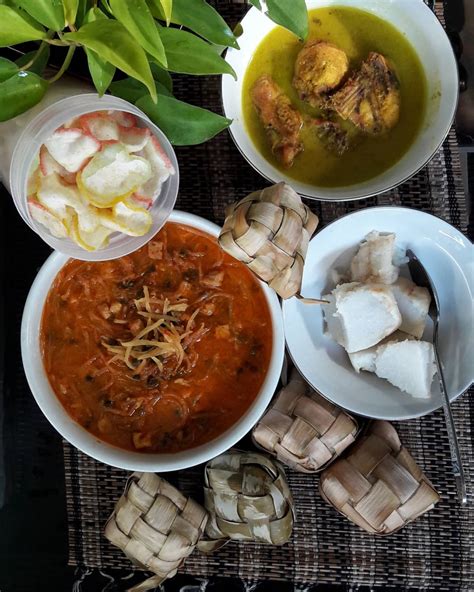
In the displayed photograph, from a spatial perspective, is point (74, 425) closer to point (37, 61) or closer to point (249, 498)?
point (249, 498)

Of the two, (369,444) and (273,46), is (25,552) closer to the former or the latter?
(369,444)

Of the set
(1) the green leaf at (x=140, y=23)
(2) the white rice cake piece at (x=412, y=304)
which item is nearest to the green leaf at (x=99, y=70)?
(1) the green leaf at (x=140, y=23)

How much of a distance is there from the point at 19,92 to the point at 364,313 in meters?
0.80

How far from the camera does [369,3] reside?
143 cm

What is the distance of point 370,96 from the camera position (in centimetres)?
143

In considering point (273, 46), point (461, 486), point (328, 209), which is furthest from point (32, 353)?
point (461, 486)

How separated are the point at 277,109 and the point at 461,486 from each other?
36.3 inches

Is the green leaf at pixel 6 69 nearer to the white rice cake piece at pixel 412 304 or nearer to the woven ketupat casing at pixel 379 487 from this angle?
the white rice cake piece at pixel 412 304

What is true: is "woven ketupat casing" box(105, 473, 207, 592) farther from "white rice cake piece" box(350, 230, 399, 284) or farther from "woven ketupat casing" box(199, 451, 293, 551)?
"white rice cake piece" box(350, 230, 399, 284)

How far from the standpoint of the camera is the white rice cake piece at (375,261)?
143cm

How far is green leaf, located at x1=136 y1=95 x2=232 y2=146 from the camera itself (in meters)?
1.21

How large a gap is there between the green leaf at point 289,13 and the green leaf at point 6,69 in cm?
44

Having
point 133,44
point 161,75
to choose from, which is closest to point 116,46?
point 133,44

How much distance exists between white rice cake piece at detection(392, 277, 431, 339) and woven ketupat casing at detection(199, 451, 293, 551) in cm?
44
